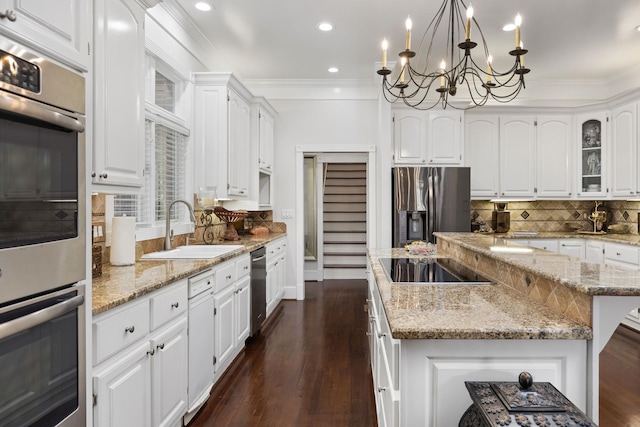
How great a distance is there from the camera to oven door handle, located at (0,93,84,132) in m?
0.98

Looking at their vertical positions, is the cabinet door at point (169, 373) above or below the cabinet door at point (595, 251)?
below

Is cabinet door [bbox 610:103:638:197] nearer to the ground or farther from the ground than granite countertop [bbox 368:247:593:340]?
farther from the ground

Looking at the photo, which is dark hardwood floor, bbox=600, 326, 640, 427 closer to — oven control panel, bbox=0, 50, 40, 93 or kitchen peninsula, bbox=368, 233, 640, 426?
kitchen peninsula, bbox=368, 233, 640, 426

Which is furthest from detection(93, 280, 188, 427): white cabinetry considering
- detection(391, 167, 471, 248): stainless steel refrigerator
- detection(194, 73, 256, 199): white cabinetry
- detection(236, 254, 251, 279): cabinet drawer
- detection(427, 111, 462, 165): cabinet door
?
detection(427, 111, 462, 165): cabinet door

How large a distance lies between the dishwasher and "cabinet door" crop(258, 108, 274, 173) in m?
2.46

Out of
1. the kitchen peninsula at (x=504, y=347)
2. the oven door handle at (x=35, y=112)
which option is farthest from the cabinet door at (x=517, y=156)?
the oven door handle at (x=35, y=112)

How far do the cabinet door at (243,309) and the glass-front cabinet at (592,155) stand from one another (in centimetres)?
434

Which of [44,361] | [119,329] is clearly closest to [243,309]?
[119,329]

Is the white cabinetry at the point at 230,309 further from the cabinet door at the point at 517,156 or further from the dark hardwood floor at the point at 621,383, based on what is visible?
the cabinet door at the point at 517,156

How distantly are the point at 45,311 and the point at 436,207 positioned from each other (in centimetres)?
418

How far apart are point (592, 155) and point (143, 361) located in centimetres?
546

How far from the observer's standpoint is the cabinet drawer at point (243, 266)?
3.20m

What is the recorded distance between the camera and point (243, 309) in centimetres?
333

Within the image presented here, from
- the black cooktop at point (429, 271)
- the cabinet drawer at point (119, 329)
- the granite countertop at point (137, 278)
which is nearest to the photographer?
the cabinet drawer at point (119, 329)
